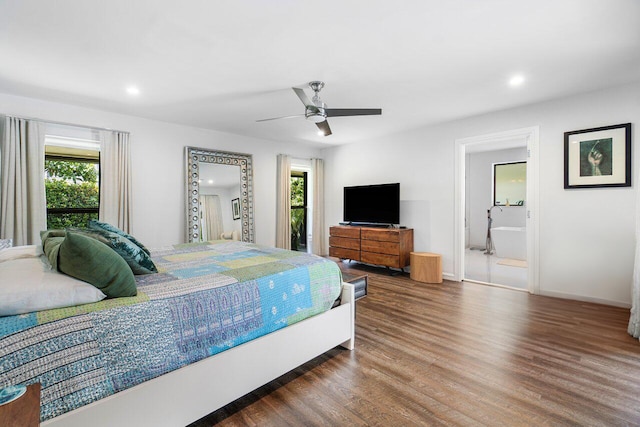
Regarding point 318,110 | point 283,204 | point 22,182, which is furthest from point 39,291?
point 283,204

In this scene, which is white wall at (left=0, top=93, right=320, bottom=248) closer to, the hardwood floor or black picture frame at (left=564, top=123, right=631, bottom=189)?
the hardwood floor

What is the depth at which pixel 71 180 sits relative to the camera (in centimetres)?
389

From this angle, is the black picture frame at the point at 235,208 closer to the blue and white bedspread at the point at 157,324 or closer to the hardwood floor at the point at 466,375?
the blue and white bedspread at the point at 157,324

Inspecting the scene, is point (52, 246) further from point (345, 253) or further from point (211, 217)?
point (345, 253)

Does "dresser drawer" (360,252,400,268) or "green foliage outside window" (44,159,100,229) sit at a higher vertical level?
"green foliage outside window" (44,159,100,229)

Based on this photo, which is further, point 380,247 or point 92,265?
point 380,247

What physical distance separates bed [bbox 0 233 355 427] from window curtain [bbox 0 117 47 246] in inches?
92.9

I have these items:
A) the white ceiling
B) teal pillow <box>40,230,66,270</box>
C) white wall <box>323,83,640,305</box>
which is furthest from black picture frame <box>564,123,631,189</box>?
teal pillow <box>40,230,66,270</box>

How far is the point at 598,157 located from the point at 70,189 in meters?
6.51

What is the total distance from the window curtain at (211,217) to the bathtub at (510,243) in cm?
568

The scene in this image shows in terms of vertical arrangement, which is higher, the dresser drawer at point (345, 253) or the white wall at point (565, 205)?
the white wall at point (565, 205)

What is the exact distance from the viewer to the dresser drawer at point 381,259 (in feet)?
15.6

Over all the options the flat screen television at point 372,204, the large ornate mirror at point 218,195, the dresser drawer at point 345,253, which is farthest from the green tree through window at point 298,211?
the large ornate mirror at point 218,195

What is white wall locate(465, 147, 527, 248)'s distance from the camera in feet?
22.8
